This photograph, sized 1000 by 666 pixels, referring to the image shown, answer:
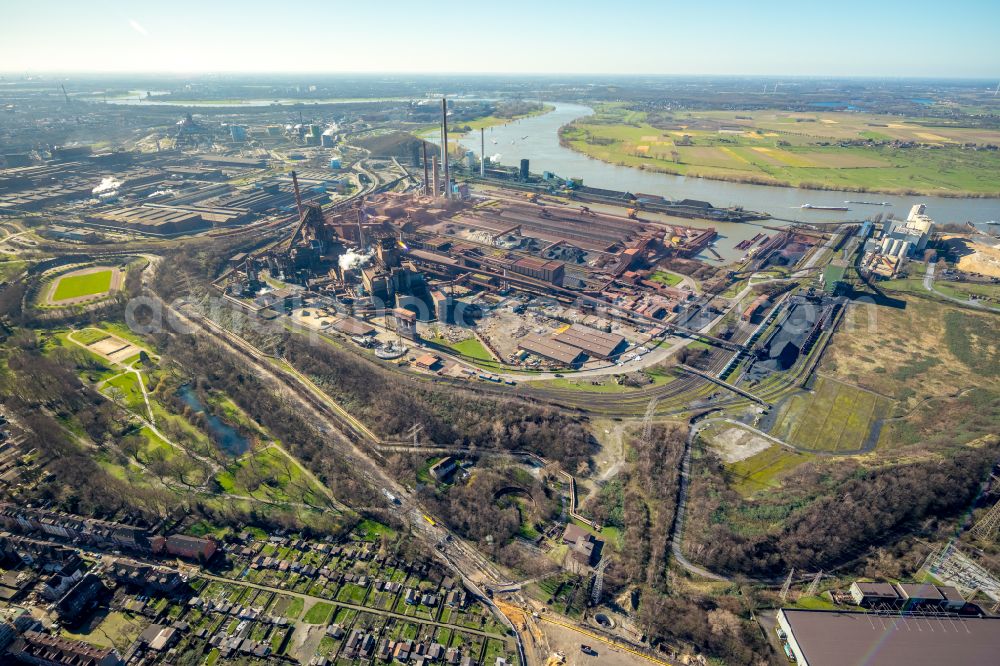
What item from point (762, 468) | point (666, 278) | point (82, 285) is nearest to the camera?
point (762, 468)

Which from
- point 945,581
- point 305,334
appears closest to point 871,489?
point 945,581

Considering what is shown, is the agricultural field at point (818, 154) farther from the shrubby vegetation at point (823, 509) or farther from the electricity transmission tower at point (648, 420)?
the shrubby vegetation at point (823, 509)

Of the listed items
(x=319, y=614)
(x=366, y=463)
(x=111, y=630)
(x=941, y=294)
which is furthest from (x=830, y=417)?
(x=111, y=630)

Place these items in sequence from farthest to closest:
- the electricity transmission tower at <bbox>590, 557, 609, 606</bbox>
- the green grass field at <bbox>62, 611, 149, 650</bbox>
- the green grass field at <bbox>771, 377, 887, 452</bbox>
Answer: the green grass field at <bbox>771, 377, 887, 452</bbox>, the electricity transmission tower at <bbox>590, 557, 609, 606</bbox>, the green grass field at <bbox>62, 611, 149, 650</bbox>

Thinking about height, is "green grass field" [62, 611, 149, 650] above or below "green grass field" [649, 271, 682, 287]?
below

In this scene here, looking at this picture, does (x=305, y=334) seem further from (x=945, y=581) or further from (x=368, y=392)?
(x=945, y=581)

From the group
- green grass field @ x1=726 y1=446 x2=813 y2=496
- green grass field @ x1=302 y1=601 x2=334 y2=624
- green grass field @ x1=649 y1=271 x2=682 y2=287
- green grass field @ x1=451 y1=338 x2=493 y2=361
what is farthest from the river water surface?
green grass field @ x1=302 y1=601 x2=334 y2=624

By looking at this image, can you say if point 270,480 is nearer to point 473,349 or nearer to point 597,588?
point 473,349

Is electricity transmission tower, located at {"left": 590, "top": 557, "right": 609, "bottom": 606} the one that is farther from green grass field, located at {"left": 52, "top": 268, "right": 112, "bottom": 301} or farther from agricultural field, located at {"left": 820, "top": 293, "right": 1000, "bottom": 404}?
green grass field, located at {"left": 52, "top": 268, "right": 112, "bottom": 301}
